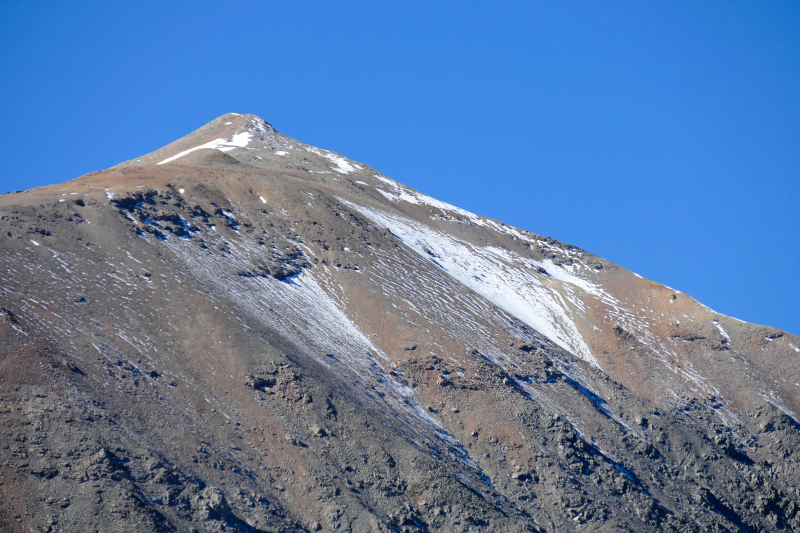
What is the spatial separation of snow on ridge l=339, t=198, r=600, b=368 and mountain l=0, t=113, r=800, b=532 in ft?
0.87

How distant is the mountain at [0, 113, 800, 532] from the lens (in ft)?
76.8

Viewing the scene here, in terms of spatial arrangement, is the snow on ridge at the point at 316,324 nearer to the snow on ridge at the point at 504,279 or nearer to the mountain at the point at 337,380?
the mountain at the point at 337,380

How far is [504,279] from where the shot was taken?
50.4m

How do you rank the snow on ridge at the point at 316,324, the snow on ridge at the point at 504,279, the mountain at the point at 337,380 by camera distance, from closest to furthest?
the mountain at the point at 337,380 < the snow on ridge at the point at 316,324 < the snow on ridge at the point at 504,279

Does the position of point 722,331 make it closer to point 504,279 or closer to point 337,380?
point 504,279

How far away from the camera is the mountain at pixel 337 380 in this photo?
2341cm

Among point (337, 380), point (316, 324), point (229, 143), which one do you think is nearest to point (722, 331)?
point (316, 324)

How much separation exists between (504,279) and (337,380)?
21715 millimetres

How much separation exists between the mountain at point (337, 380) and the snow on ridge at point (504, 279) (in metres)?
0.26

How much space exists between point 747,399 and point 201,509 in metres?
33.5

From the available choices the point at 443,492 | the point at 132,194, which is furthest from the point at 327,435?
the point at 132,194

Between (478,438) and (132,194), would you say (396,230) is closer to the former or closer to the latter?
(132,194)

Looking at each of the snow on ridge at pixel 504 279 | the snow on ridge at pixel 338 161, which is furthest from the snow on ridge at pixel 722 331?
the snow on ridge at pixel 338 161

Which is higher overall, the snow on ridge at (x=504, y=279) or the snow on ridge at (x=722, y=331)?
the snow on ridge at (x=722, y=331)
